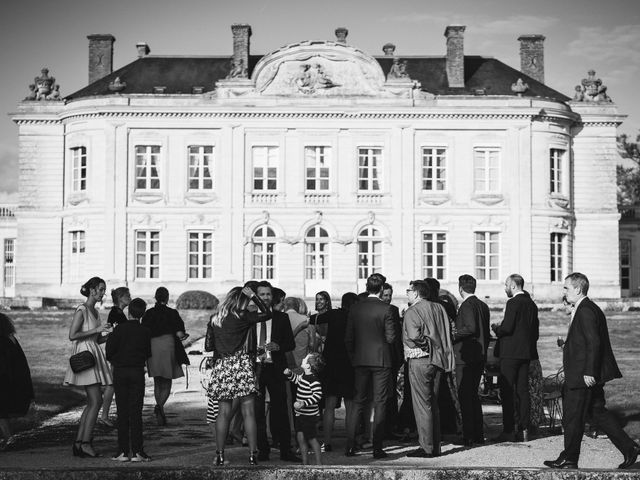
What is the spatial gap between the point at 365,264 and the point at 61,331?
13.6m

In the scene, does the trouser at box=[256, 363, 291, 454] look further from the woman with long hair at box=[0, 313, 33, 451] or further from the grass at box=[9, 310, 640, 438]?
the grass at box=[9, 310, 640, 438]

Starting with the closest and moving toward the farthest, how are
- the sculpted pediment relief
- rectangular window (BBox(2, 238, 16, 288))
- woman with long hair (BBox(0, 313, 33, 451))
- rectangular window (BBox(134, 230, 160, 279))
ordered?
woman with long hair (BBox(0, 313, 33, 451))
the sculpted pediment relief
rectangular window (BBox(134, 230, 160, 279))
rectangular window (BBox(2, 238, 16, 288))

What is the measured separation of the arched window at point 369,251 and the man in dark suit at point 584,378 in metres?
29.1

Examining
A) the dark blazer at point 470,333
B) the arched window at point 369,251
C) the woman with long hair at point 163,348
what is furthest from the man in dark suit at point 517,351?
the arched window at point 369,251

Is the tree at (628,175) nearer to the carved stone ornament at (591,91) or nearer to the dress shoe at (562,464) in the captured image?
the carved stone ornament at (591,91)

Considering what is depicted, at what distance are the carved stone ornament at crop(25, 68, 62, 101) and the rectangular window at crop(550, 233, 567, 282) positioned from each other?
2050cm

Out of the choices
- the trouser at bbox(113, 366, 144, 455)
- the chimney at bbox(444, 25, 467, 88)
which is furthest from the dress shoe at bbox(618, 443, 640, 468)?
the chimney at bbox(444, 25, 467, 88)

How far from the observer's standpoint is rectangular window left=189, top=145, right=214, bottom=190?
40.0 meters

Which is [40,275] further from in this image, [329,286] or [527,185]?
[527,185]

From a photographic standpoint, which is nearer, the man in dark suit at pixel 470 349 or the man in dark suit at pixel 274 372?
the man in dark suit at pixel 274 372

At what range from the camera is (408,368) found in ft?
39.7

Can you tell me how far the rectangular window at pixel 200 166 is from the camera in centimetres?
3997

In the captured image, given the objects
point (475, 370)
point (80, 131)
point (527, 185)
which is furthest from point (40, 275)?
point (475, 370)

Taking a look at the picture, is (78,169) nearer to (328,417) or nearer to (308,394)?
(328,417)
